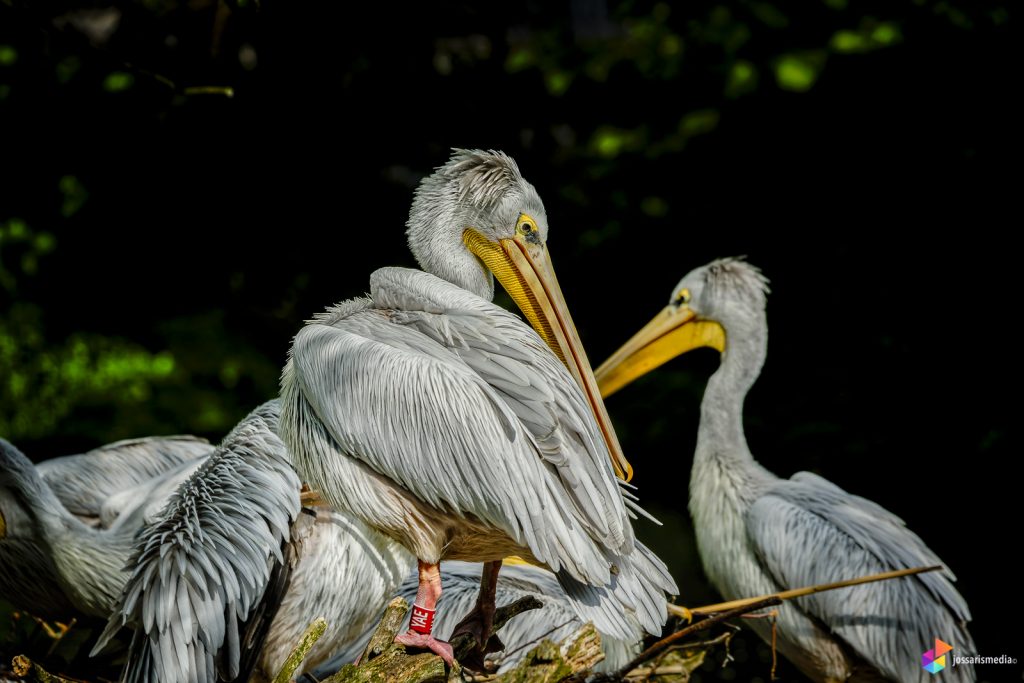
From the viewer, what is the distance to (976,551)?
5367 mm

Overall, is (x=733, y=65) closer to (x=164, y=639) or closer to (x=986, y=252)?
(x=986, y=252)

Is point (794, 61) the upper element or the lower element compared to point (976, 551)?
upper

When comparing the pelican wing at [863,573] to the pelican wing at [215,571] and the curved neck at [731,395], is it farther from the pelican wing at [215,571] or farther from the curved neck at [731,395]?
the pelican wing at [215,571]

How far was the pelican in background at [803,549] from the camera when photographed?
3980 mm

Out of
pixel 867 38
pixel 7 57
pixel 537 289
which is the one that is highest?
pixel 867 38

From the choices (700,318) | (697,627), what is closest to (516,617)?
Result: (697,627)

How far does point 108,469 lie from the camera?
4094 millimetres

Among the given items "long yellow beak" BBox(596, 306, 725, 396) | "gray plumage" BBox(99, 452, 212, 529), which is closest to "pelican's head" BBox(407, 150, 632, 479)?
"gray plumage" BBox(99, 452, 212, 529)

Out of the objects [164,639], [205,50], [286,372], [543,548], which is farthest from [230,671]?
[205,50]

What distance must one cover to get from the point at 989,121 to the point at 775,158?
1.08 m

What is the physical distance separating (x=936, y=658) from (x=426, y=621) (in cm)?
225

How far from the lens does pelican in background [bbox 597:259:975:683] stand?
3980mm

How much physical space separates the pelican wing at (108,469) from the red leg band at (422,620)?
5.83ft

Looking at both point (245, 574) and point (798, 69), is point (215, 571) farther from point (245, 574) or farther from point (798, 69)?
point (798, 69)
